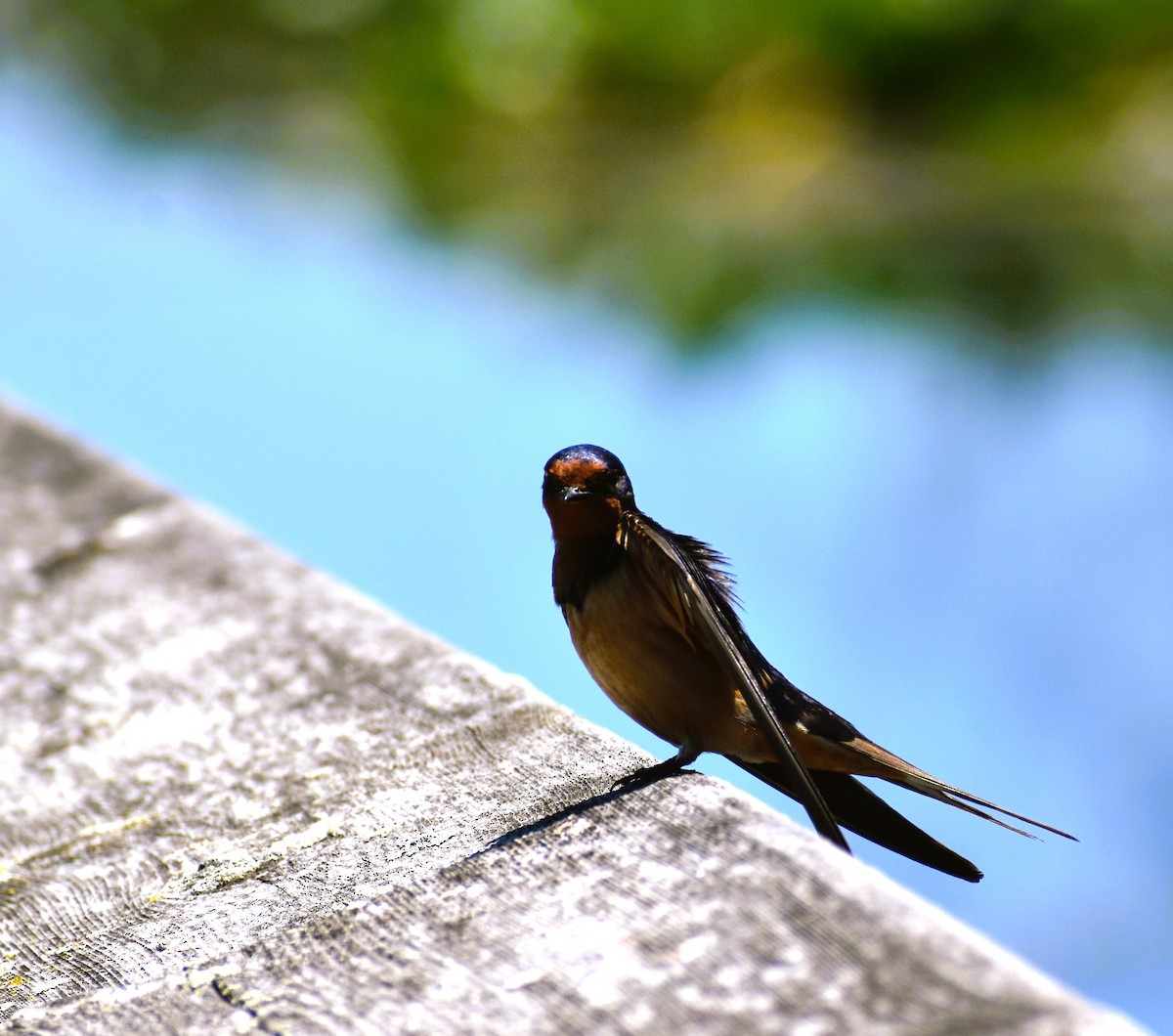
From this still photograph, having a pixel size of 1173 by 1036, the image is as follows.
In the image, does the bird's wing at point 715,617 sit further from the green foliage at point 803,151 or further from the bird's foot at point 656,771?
the green foliage at point 803,151

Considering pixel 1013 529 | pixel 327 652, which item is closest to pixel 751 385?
pixel 1013 529

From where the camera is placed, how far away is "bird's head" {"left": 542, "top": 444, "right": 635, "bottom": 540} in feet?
5.36

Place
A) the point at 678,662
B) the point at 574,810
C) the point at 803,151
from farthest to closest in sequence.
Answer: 1. the point at 803,151
2. the point at 678,662
3. the point at 574,810

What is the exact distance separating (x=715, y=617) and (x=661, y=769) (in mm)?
163

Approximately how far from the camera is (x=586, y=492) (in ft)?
5.38

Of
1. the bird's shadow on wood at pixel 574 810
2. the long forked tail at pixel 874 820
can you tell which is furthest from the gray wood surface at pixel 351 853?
the long forked tail at pixel 874 820

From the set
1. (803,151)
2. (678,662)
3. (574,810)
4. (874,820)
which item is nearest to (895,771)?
(874,820)

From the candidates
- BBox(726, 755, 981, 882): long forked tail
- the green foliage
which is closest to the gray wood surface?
BBox(726, 755, 981, 882): long forked tail

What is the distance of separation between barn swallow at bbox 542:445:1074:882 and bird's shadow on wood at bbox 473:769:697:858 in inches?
5.1

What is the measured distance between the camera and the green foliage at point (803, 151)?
654 cm

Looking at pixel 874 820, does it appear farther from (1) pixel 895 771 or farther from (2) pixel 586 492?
(2) pixel 586 492

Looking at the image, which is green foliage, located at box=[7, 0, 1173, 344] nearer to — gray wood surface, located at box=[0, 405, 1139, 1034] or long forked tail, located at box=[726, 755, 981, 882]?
gray wood surface, located at box=[0, 405, 1139, 1034]

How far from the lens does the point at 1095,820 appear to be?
168 inches

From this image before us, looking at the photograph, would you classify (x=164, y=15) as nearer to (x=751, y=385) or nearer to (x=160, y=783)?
(x=751, y=385)
